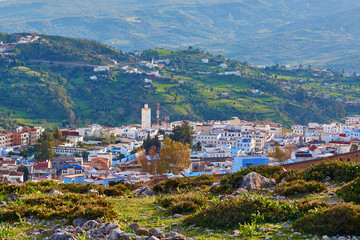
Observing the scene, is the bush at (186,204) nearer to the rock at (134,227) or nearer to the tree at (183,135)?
the rock at (134,227)

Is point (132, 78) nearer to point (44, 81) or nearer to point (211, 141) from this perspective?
point (44, 81)

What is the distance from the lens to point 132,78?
364ft

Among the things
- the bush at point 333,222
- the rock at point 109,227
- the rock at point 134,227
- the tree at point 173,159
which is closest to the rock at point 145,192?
the rock at point 134,227

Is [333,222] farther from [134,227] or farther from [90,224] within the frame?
[90,224]

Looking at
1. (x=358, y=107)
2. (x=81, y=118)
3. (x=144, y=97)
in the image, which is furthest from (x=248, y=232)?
(x=358, y=107)

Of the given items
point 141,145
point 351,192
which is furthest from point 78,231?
point 141,145

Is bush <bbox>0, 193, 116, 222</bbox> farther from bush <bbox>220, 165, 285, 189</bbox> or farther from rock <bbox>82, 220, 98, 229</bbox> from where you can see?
bush <bbox>220, 165, 285, 189</bbox>

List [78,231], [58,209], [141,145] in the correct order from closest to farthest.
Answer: [78,231]
[58,209]
[141,145]

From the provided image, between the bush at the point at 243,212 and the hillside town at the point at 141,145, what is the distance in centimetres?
3225

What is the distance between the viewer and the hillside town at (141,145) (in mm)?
47250

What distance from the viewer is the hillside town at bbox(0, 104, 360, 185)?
4725cm

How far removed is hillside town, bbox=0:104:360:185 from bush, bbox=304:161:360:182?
29415 mm

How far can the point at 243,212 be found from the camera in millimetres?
8344

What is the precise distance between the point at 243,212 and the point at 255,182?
11.4 feet
